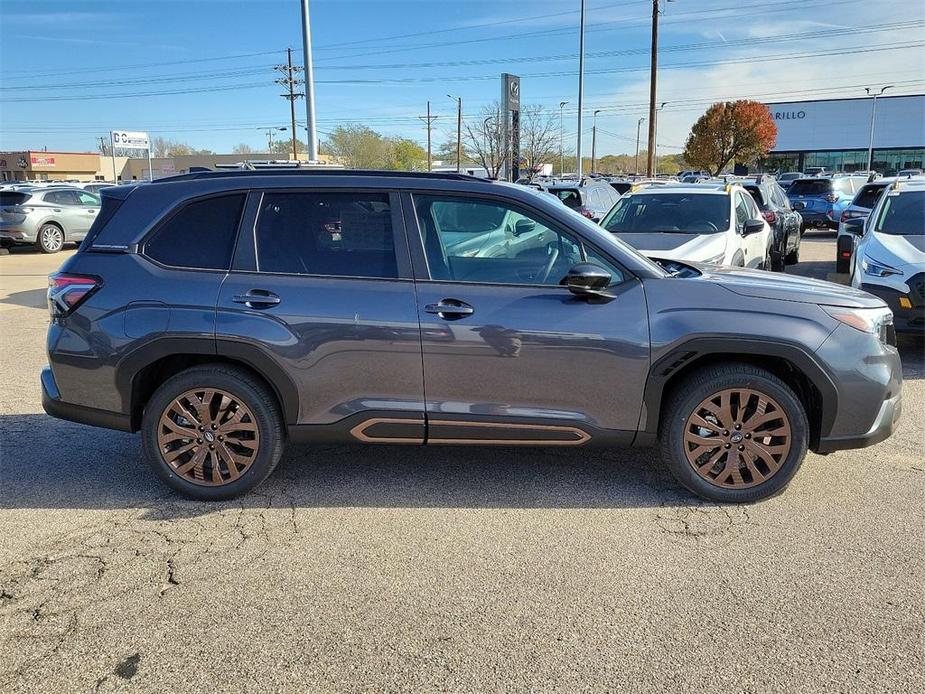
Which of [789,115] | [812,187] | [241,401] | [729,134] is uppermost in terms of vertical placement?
[789,115]

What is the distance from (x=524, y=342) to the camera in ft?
12.6

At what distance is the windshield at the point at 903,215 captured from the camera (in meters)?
8.60

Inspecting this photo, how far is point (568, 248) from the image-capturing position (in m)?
4.01

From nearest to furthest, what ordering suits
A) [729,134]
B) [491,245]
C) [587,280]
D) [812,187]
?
[587,280] → [491,245] → [812,187] → [729,134]

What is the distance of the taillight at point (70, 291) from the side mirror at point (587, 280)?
2.62 meters

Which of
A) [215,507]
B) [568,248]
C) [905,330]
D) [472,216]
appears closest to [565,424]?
[568,248]

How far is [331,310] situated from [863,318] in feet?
9.51

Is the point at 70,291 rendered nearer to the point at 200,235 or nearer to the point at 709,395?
the point at 200,235

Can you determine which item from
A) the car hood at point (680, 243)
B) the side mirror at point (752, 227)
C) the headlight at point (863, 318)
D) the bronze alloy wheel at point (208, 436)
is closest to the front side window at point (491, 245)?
the headlight at point (863, 318)

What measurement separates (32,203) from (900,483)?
19.7 meters

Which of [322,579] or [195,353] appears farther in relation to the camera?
[195,353]

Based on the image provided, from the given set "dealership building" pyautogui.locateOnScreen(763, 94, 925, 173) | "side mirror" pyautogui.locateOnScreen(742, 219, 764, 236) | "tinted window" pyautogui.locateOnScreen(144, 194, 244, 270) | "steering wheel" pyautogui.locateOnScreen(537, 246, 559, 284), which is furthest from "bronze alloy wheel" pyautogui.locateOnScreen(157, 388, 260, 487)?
"dealership building" pyautogui.locateOnScreen(763, 94, 925, 173)

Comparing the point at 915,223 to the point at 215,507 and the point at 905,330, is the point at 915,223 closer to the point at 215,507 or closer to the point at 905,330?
the point at 905,330

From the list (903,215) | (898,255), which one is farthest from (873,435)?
(903,215)
